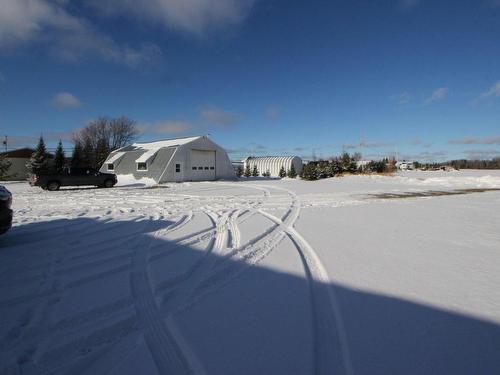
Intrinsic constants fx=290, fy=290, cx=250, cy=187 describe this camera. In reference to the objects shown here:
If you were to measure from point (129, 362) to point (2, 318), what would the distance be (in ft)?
5.58

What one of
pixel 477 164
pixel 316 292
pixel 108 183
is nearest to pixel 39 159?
pixel 108 183

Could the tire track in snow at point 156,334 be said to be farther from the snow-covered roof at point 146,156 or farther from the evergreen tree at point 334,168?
the evergreen tree at point 334,168

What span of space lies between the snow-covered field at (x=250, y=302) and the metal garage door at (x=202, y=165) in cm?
2458

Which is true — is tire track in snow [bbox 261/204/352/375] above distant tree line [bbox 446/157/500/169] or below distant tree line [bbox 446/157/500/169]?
below

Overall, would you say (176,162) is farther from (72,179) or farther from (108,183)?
(72,179)

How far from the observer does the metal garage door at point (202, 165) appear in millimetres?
30969

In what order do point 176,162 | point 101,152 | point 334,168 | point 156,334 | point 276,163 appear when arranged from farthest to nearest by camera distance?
1. point 276,163
2. point 101,152
3. point 334,168
4. point 176,162
5. point 156,334

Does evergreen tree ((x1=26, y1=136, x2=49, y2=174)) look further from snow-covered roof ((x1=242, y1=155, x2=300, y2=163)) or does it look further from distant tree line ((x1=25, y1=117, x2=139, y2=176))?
snow-covered roof ((x1=242, y1=155, x2=300, y2=163))

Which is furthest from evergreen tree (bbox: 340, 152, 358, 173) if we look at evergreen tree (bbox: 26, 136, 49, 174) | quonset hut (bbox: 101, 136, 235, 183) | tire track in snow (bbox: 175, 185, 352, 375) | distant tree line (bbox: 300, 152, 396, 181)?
evergreen tree (bbox: 26, 136, 49, 174)

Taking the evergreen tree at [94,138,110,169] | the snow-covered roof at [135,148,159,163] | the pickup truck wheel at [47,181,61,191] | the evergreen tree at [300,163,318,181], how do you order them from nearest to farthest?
the pickup truck wheel at [47,181,61,191], the snow-covered roof at [135,148,159,163], the evergreen tree at [300,163,318,181], the evergreen tree at [94,138,110,169]

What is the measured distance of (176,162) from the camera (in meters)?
29.2

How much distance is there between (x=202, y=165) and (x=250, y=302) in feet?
95.9

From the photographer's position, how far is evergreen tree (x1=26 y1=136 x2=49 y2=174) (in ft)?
122

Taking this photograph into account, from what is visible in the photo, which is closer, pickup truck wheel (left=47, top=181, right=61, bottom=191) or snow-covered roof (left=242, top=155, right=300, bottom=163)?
pickup truck wheel (left=47, top=181, right=61, bottom=191)
